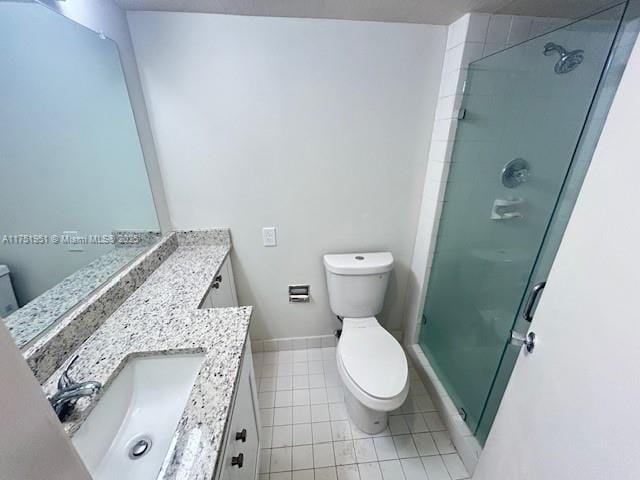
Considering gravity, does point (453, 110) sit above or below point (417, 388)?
above

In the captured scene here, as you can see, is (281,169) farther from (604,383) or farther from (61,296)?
(604,383)

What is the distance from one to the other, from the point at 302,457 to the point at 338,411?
0.99 feet

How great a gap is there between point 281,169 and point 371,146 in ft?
1.67

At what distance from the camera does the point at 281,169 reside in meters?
1.46

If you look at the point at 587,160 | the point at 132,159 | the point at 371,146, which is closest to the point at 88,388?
the point at 132,159

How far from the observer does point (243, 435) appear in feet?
2.78

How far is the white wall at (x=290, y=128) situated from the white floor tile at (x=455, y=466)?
1.09 meters

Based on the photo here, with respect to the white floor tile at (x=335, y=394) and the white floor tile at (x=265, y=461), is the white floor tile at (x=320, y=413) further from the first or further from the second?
the white floor tile at (x=265, y=461)

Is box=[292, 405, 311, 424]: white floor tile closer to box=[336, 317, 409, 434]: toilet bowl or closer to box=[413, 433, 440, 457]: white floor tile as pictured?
box=[336, 317, 409, 434]: toilet bowl

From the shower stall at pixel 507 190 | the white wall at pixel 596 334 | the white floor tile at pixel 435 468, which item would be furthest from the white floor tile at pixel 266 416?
the white wall at pixel 596 334

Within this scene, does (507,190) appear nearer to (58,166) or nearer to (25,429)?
(25,429)

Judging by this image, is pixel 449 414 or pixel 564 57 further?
pixel 449 414

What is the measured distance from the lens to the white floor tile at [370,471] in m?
1.22

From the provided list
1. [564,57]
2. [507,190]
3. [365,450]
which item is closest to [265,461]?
[365,450]
